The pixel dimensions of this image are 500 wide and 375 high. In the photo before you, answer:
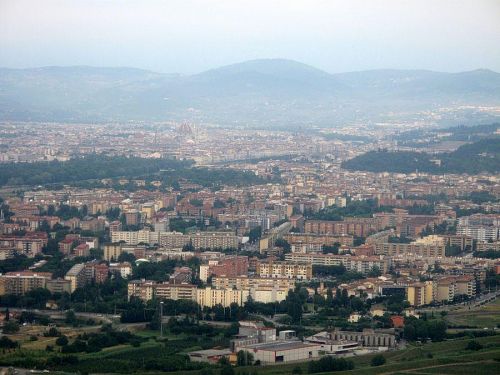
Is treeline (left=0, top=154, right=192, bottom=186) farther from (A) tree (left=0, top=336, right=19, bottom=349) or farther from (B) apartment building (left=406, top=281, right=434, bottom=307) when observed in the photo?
(A) tree (left=0, top=336, right=19, bottom=349)

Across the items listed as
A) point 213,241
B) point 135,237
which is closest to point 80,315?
point 213,241

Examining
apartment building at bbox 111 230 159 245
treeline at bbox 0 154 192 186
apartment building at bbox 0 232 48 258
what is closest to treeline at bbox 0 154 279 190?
treeline at bbox 0 154 192 186

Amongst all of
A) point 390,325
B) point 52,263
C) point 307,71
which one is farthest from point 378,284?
point 307,71

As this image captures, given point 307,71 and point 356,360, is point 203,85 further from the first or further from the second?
point 356,360

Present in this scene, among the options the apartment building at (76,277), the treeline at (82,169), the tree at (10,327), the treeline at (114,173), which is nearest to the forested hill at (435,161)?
the treeline at (114,173)

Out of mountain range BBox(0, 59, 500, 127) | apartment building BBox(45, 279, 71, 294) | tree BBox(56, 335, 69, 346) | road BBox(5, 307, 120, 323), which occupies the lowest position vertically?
mountain range BBox(0, 59, 500, 127)

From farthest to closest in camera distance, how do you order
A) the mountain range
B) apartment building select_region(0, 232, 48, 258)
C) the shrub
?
the mountain range, apartment building select_region(0, 232, 48, 258), the shrub

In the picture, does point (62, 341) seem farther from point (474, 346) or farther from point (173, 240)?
point (173, 240)
